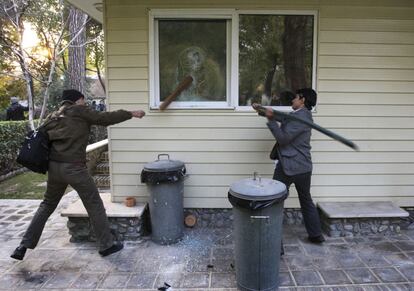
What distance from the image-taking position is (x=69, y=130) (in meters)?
3.60

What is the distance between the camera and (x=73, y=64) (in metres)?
10.5

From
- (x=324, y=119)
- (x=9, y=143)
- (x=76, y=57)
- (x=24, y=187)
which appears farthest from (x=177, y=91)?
(x=76, y=57)

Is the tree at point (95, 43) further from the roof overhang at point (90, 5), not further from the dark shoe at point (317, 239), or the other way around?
the dark shoe at point (317, 239)

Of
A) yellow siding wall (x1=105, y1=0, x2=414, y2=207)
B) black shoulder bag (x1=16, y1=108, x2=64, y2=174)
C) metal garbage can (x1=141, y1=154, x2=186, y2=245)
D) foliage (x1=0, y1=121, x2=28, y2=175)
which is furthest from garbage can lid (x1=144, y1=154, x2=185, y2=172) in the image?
foliage (x1=0, y1=121, x2=28, y2=175)

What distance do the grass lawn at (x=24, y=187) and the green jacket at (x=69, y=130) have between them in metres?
3.19

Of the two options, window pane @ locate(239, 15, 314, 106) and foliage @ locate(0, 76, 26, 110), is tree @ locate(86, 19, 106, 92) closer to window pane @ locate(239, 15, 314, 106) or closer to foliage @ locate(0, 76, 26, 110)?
foliage @ locate(0, 76, 26, 110)

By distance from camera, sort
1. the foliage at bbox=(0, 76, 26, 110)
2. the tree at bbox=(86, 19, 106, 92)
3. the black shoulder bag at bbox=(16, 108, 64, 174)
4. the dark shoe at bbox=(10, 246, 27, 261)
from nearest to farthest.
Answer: the black shoulder bag at bbox=(16, 108, 64, 174)
the dark shoe at bbox=(10, 246, 27, 261)
the tree at bbox=(86, 19, 106, 92)
the foliage at bbox=(0, 76, 26, 110)

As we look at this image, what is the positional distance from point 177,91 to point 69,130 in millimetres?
1314

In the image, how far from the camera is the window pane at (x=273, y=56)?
4.28 metres

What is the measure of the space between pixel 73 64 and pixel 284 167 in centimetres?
849

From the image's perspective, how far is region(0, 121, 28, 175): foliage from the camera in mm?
7977

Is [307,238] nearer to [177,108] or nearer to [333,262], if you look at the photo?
[333,262]

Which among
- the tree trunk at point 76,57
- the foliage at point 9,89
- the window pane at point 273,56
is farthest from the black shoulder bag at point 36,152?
the foliage at point 9,89

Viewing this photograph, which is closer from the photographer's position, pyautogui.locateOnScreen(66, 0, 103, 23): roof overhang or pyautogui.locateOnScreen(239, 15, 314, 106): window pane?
pyautogui.locateOnScreen(239, 15, 314, 106): window pane
